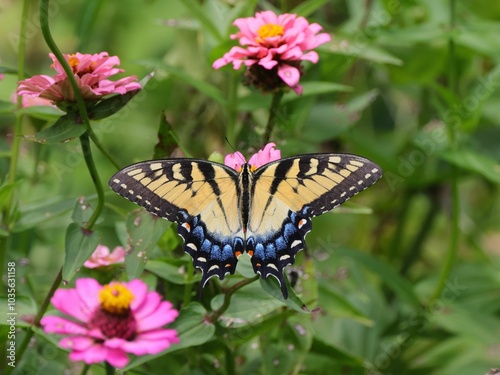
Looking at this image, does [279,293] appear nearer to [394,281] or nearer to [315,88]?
[315,88]

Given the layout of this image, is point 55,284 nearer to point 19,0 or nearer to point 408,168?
point 408,168

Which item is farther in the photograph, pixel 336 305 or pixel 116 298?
pixel 336 305

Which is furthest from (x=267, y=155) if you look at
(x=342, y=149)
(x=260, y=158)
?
(x=342, y=149)

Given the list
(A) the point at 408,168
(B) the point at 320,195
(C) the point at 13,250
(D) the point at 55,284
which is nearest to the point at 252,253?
(B) the point at 320,195

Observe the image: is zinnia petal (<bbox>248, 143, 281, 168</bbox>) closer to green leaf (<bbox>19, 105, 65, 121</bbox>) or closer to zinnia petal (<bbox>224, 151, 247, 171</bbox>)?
zinnia petal (<bbox>224, 151, 247, 171</bbox>)

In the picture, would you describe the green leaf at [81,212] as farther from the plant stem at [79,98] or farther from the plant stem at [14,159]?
the plant stem at [14,159]
